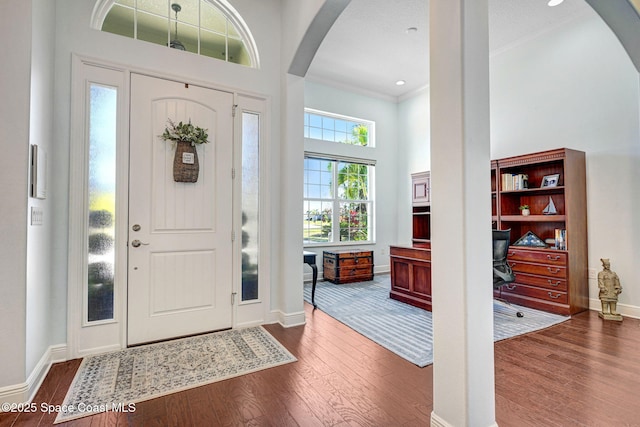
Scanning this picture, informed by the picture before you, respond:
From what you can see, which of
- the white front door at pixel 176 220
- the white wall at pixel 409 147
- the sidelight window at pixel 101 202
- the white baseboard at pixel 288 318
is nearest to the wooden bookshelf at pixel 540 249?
the white baseboard at pixel 288 318

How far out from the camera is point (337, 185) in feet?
20.5

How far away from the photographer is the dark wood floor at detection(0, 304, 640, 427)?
1763mm

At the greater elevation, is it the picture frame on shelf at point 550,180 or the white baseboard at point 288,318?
the picture frame on shelf at point 550,180

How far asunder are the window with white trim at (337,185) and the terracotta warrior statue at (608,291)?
3.77m

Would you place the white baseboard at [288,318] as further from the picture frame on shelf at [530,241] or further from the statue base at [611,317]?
the statue base at [611,317]

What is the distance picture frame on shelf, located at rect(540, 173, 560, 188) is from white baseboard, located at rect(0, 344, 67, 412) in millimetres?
5415

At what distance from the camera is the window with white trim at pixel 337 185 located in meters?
5.97

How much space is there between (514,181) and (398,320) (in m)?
2.60

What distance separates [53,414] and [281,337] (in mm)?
1648

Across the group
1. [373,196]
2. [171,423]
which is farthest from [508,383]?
[373,196]

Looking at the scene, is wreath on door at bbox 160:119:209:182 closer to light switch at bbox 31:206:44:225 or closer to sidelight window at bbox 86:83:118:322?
sidelight window at bbox 86:83:118:322

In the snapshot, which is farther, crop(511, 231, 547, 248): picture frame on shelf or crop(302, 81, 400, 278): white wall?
crop(302, 81, 400, 278): white wall

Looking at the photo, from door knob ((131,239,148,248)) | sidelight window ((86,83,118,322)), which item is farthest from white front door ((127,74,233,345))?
sidelight window ((86,83,118,322))

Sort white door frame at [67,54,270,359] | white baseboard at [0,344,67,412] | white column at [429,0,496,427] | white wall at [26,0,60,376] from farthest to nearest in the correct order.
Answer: white door frame at [67,54,270,359] → white wall at [26,0,60,376] → white baseboard at [0,344,67,412] → white column at [429,0,496,427]
